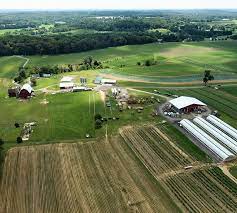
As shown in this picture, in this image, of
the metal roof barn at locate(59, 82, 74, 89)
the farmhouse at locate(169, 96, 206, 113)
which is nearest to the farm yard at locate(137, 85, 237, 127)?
the farmhouse at locate(169, 96, 206, 113)

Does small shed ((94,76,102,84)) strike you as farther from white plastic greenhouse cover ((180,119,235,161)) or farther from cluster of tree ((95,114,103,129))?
white plastic greenhouse cover ((180,119,235,161))

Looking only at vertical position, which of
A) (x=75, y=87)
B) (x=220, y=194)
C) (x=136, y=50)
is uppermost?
(x=220, y=194)

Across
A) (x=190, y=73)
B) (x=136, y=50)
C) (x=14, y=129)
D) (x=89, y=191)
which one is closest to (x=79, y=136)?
(x=14, y=129)

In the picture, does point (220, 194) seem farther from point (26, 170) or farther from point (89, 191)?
point (26, 170)

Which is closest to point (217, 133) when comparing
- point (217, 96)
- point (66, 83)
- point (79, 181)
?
point (217, 96)

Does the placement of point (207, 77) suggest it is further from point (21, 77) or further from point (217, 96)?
point (21, 77)

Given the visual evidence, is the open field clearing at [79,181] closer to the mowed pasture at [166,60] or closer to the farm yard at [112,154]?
the farm yard at [112,154]
